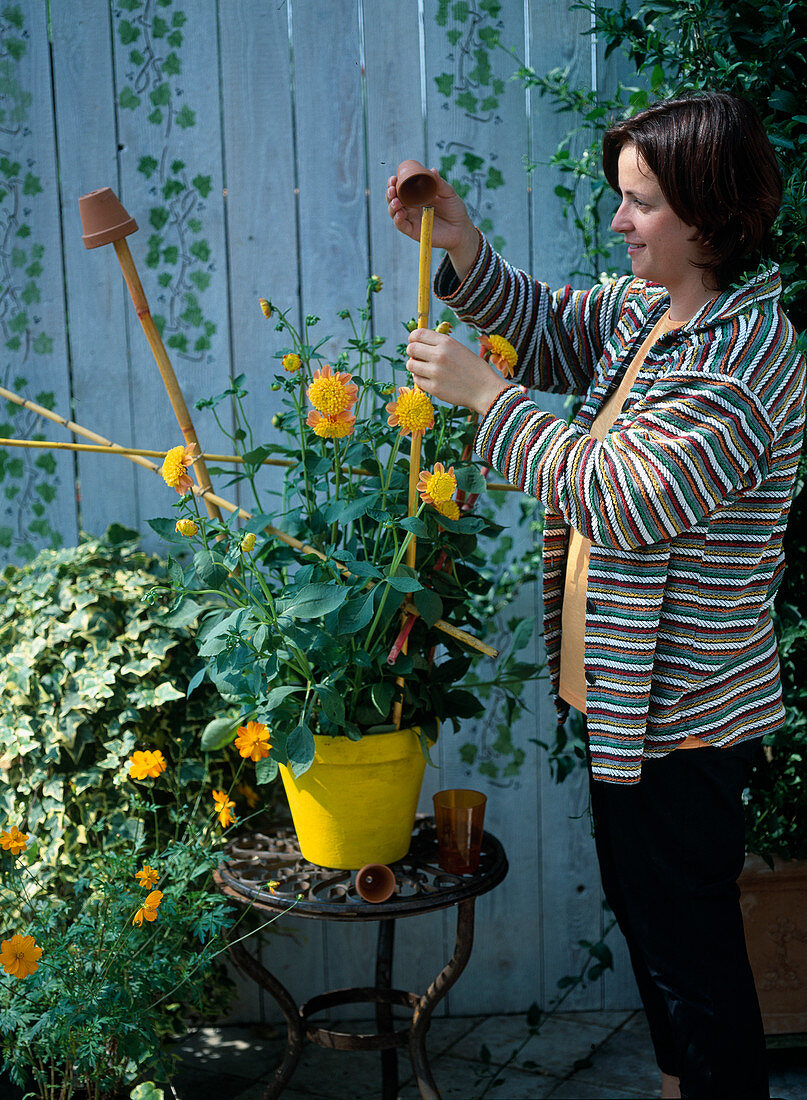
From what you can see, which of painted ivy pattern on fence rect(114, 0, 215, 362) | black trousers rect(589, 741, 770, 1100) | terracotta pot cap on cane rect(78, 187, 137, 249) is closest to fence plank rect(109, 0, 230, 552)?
painted ivy pattern on fence rect(114, 0, 215, 362)

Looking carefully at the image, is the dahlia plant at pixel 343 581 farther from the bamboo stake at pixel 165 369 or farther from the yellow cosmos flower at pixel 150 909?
the yellow cosmos flower at pixel 150 909

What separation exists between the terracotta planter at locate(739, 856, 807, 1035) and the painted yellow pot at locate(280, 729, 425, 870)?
0.67 metres

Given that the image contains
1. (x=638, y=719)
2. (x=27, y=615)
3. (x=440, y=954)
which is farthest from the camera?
(x=440, y=954)

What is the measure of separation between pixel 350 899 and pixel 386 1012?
1.40 ft

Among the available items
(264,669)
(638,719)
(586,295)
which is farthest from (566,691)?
(586,295)

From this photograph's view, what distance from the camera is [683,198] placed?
1244 millimetres

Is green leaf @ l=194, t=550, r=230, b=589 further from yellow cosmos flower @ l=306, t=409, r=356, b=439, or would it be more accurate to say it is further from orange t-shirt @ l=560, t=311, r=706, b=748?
orange t-shirt @ l=560, t=311, r=706, b=748

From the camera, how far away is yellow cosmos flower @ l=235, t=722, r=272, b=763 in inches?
55.4

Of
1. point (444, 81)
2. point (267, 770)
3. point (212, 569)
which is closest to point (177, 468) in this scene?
point (212, 569)

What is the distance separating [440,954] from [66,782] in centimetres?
86

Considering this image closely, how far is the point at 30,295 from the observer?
1.94m

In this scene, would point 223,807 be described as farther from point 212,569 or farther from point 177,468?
point 177,468

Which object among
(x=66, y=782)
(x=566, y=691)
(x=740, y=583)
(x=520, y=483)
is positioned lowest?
(x=66, y=782)

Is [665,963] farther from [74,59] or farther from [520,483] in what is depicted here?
[74,59]
